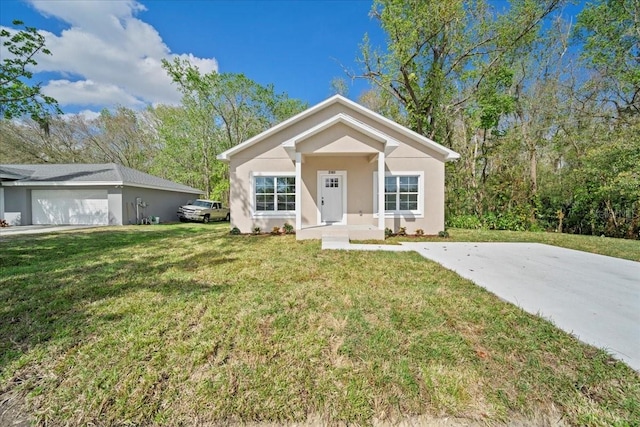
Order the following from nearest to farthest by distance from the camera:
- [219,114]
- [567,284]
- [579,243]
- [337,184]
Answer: [567,284], [579,243], [337,184], [219,114]

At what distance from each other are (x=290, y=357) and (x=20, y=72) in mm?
13886

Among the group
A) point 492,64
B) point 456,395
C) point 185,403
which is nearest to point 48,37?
point 185,403

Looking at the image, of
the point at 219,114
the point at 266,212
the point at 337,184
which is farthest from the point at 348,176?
the point at 219,114

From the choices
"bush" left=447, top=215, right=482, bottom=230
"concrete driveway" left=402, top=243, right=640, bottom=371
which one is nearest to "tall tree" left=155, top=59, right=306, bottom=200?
"bush" left=447, top=215, right=482, bottom=230

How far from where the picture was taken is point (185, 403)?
208 centimetres

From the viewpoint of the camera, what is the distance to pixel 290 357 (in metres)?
2.59

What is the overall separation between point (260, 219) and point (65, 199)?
14.5 metres

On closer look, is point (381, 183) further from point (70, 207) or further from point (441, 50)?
point (70, 207)

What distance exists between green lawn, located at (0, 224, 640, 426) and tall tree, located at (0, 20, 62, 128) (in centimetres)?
868

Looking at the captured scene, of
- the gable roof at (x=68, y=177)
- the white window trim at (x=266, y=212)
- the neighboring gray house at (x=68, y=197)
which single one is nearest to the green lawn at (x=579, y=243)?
the white window trim at (x=266, y=212)

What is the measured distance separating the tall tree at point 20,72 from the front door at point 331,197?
11234 mm

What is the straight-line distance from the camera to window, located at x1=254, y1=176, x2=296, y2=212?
10523 mm

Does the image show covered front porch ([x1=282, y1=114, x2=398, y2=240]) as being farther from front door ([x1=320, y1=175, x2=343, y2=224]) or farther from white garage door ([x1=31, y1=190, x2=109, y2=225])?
white garage door ([x1=31, y1=190, x2=109, y2=225])

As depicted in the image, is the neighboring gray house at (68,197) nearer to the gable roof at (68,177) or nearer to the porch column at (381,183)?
the gable roof at (68,177)
